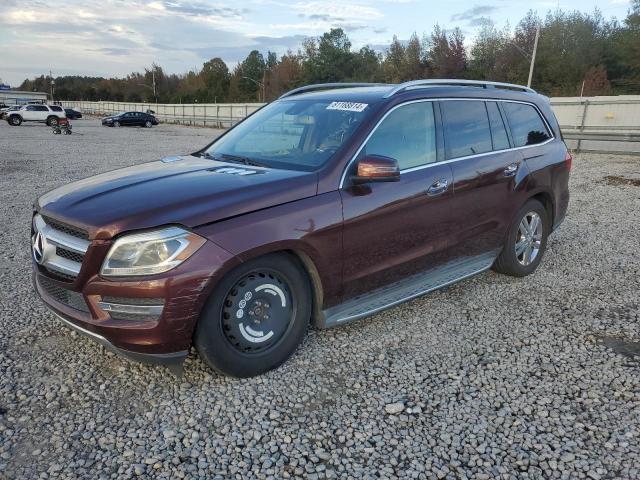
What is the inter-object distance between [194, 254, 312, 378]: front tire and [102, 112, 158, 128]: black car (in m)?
43.3

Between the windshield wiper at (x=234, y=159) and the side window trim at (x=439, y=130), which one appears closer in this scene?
the side window trim at (x=439, y=130)

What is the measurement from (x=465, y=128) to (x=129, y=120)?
42832mm

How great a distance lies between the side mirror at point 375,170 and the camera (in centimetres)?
334

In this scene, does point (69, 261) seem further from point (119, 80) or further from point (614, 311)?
point (119, 80)

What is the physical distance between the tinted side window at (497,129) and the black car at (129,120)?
42.5 metres

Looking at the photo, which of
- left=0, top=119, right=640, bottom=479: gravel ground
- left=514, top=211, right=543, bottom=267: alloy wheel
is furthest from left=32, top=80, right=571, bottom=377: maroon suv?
left=0, top=119, right=640, bottom=479: gravel ground

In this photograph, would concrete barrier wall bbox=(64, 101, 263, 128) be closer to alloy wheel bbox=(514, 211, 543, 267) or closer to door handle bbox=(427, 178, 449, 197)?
alloy wheel bbox=(514, 211, 543, 267)

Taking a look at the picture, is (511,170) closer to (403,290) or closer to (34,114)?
(403,290)

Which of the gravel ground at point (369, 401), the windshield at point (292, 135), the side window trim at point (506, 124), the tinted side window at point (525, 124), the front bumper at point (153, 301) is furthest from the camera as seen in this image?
the tinted side window at point (525, 124)

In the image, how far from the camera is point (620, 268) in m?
5.63

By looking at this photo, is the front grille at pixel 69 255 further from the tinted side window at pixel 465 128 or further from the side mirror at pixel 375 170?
the tinted side window at pixel 465 128

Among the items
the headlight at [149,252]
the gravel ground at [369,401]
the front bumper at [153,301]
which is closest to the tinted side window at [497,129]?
the gravel ground at [369,401]

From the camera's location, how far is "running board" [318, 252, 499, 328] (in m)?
3.57

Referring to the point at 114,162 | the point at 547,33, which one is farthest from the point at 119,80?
the point at 114,162
